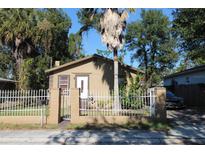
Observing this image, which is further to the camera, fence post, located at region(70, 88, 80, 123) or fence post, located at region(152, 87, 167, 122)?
fence post, located at region(70, 88, 80, 123)

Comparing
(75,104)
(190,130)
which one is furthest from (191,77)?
(75,104)

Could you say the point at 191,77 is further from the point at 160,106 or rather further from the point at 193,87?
the point at 160,106

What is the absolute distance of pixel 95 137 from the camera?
9633mm

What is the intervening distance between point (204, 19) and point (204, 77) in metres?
7.80

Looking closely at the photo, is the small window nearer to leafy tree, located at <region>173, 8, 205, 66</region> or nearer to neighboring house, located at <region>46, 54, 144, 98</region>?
neighboring house, located at <region>46, 54, 144, 98</region>

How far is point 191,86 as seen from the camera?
22.8m

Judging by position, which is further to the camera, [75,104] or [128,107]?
[128,107]

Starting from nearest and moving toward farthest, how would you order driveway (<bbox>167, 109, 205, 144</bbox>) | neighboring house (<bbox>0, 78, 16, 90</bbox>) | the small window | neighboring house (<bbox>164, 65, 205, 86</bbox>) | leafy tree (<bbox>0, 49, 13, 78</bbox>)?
1. driveway (<bbox>167, 109, 205, 144</bbox>)
2. the small window
3. neighboring house (<bbox>164, 65, 205, 86</bbox>)
4. neighboring house (<bbox>0, 78, 16, 90</bbox>)
5. leafy tree (<bbox>0, 49, 13, 78</bbox>)

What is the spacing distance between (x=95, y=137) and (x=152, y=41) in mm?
32243

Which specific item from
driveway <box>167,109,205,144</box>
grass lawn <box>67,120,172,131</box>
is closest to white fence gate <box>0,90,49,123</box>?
grass lawn <box>67,120,172,131</box>

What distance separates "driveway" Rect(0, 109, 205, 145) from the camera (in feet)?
29.5

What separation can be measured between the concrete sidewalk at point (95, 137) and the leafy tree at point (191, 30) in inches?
324

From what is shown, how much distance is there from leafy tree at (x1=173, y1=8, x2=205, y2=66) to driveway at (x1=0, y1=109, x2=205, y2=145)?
24.2 feet

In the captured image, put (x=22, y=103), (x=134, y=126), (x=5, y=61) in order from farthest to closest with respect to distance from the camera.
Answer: (x=5, y=61) → (x=22, y=103) → (x=134, y=126)
